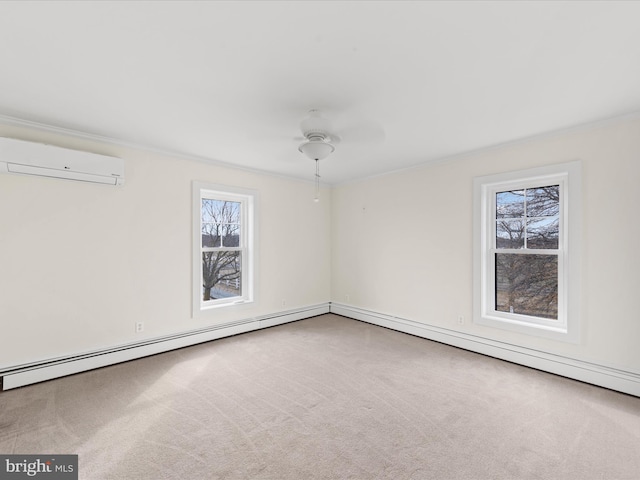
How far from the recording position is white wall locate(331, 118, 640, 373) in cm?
265

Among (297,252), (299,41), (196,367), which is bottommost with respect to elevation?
(196,367)

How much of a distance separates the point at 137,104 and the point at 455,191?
3.58 m

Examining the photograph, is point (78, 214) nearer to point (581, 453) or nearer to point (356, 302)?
point (356, 302)

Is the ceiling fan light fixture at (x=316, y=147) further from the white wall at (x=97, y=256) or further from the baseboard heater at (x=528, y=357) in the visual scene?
the baseboard heater at (x=528, y=357)

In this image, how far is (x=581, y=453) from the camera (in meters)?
1.88

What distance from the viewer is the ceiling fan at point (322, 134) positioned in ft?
8.34

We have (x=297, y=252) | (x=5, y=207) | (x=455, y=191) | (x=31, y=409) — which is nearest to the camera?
(x=31, y=409)

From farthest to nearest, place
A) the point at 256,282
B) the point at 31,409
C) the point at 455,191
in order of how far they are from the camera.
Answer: the point at 256,282 < the point at 455,191 < the point at 31,409

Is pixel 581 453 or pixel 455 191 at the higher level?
pixel 455 191

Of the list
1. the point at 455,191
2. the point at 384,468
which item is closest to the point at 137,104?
the point at 384,468

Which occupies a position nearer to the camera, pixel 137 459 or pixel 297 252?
pixel 137 459

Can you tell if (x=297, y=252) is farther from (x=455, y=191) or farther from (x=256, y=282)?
(x=455, y=191)

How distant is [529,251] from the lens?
10.8 feet

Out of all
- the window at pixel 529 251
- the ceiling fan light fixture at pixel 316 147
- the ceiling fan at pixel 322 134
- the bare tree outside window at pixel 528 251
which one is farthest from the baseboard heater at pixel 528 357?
the ceiling fan light fixture at pixel 316 147
